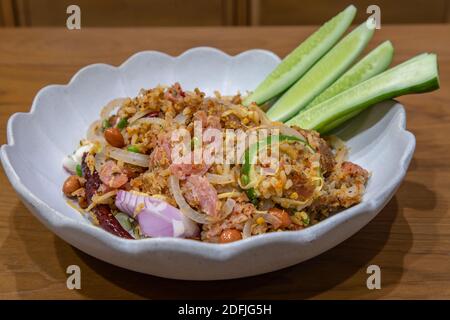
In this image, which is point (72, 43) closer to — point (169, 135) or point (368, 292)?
point (169, 135)

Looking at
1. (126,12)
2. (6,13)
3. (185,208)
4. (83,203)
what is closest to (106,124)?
(83,203)

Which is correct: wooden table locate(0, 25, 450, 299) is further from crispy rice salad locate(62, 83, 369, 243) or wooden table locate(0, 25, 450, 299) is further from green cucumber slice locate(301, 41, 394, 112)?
green cucumber slice locate(301, 41, 394, 112)

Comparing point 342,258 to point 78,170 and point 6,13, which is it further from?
point 6,13

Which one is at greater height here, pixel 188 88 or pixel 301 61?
pixel 301 61

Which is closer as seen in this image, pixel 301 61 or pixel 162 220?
pixel 162 220

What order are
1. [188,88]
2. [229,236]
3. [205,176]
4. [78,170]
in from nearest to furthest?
[229,236], [205,176], [78,170], [188,88]

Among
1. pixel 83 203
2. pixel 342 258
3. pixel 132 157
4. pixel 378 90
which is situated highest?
pixel 378 90

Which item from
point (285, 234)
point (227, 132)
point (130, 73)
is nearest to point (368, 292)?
point (285, 234)
